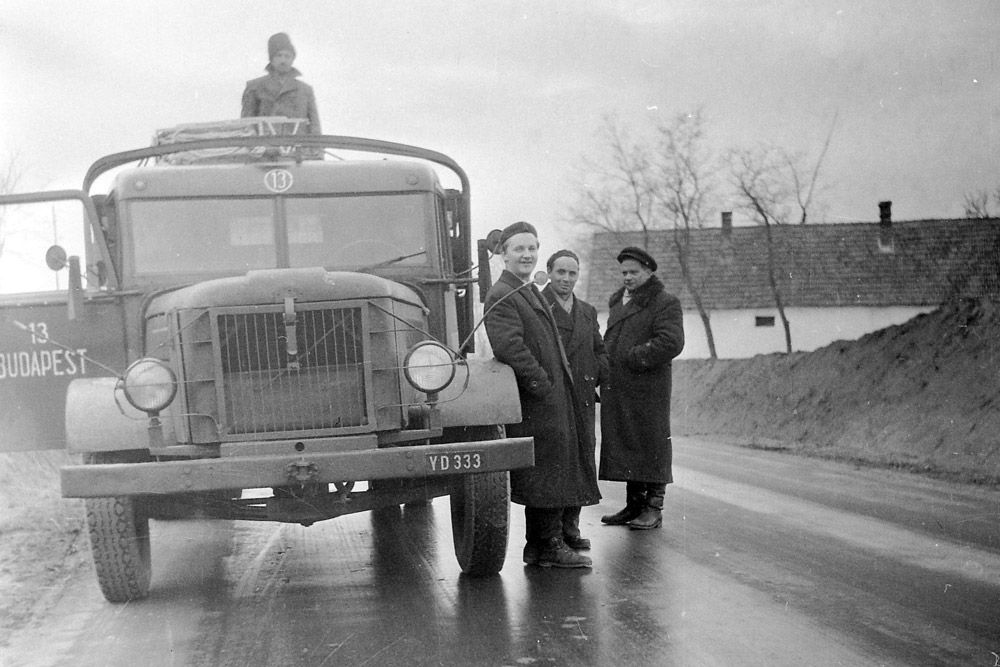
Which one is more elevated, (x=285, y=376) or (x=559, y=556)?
(x=285, y=376)

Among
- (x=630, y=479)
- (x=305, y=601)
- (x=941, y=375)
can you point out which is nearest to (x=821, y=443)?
(x=941, y=375)

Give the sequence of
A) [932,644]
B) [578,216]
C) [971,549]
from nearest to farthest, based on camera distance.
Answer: [932,644]
[971,549]
[578,216]

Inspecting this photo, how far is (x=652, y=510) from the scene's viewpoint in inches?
320

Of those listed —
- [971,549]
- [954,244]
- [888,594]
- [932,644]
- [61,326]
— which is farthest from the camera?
[954,244]

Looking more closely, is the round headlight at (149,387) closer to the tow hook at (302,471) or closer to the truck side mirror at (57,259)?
the tow hook at (302,471)

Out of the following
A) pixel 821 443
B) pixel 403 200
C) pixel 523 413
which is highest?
pixel 403 200

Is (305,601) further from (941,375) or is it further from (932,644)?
(941,375)

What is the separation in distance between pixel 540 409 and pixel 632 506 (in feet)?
6.16

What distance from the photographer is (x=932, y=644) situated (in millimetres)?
4641

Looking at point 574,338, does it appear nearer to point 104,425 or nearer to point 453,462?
point 453,462

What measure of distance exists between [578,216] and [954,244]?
16.2 metres

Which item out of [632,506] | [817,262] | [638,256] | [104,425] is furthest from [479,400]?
[817,262]

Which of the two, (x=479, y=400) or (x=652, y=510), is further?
(x=652, y=510)

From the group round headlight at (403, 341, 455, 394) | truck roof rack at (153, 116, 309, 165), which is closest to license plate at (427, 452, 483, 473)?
round headlight at (403, 341, 455, 394)
